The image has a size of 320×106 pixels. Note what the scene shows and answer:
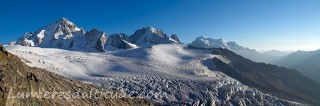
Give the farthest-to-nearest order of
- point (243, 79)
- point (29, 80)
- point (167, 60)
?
point (167, 60), point (243, 79), point (29, 80)

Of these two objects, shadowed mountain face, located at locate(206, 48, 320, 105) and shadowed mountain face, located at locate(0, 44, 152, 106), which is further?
shadowed mountain face, located at locate(206, 48, 320, 105)

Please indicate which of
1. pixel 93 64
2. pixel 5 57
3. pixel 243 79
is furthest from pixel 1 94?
pixel 243 79

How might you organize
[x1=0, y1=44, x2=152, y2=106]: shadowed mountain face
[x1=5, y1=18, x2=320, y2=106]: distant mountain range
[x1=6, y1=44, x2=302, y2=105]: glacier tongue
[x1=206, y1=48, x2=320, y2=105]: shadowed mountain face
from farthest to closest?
[x1=206, y1=48, x2=320, y2=105]: shadowed mountain face, [x1=5, y1=18, x2=320, y2=106]: distant mountain range, [x1=6, y1=44, x2=302, y2=105]: glacier tongue, [x1=0, y1=44, x2=152, y2=106]: shadowed mountain face

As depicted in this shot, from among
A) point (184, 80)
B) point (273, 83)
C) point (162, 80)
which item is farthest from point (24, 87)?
point (273, 83)

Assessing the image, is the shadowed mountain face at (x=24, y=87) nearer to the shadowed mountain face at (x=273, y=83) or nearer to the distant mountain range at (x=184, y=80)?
the distant mountain range at (x=184, y=80)

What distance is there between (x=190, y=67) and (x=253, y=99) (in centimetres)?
4786

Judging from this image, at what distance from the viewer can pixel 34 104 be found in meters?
61.6

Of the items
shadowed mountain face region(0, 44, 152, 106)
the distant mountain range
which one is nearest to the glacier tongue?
the distant mountain range

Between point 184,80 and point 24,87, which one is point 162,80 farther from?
point 24,87

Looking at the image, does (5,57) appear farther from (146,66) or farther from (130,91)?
(146,66)

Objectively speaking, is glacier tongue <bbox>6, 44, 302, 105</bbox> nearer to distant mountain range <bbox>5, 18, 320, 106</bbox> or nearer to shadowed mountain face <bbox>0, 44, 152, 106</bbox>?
distant mountain range <bbox>5, 18, 320, 106</bbox>

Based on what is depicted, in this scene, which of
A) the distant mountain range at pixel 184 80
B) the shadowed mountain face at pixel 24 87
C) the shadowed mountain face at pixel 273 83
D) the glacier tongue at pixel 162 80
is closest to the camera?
the shadowed mountain face at pixel 24 87

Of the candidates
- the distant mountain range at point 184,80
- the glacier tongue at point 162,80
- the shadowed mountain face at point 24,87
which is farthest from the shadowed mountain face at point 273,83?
the shadowed mountain face at point 24,87

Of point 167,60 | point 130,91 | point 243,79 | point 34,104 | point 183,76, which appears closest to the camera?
point 34,104
